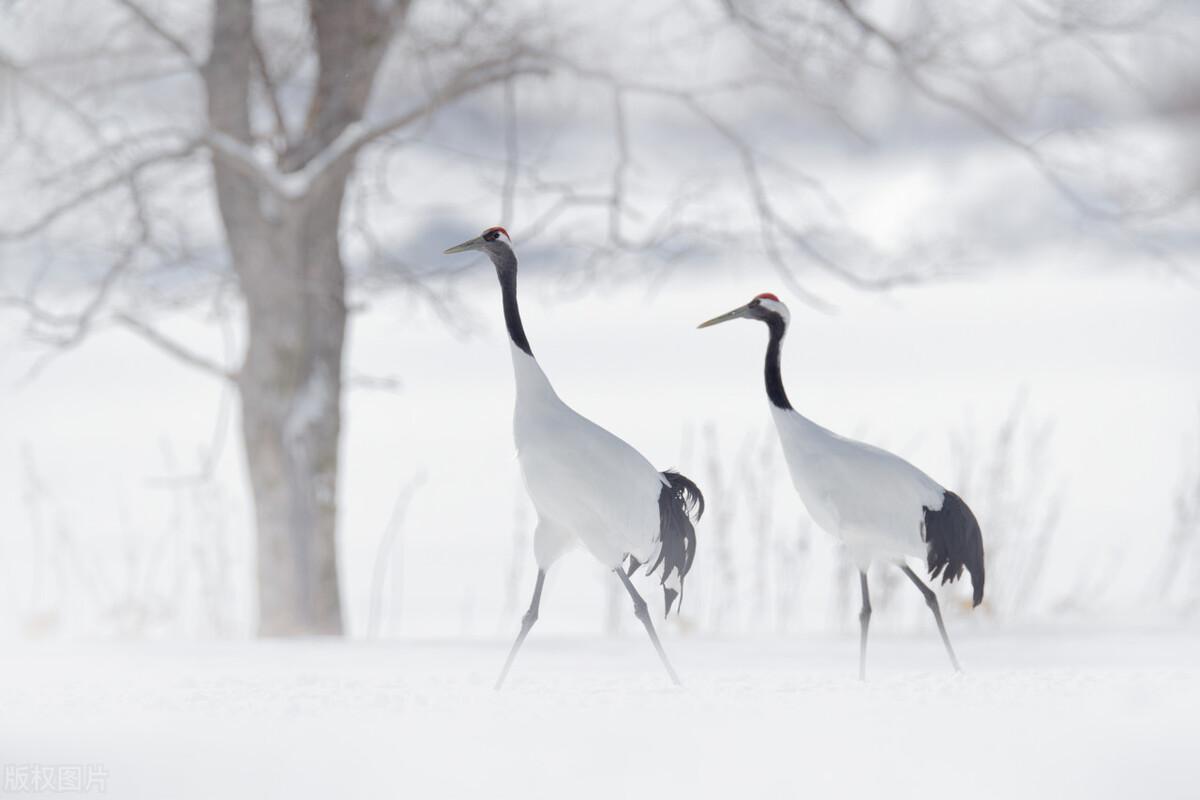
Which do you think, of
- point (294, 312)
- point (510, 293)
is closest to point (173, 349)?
point (294, 312)

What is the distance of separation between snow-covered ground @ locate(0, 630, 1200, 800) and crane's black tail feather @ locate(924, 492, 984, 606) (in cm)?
26

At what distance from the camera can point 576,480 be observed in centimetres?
245

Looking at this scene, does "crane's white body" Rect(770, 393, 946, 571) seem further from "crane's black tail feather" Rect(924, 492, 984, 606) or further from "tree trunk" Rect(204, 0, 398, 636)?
"tree trunk" Rect(204, 0, 398, 636)

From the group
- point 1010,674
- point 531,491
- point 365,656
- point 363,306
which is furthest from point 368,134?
point 1010,674

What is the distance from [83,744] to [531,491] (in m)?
0.99

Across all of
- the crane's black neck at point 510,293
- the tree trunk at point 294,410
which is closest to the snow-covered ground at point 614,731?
the crane's black neck at point 510,293

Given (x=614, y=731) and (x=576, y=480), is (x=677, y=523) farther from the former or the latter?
(x=614, y=731)

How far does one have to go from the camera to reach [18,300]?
16.1 ft

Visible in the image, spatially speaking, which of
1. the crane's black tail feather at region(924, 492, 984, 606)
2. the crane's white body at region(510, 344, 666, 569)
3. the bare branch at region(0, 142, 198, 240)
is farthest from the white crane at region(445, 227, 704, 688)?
the bare branch at region(0, 142, 198, 240)

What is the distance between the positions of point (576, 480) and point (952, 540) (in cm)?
85

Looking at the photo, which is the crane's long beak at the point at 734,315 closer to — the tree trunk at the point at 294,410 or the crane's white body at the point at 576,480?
the crane's white body at the point at 576,480

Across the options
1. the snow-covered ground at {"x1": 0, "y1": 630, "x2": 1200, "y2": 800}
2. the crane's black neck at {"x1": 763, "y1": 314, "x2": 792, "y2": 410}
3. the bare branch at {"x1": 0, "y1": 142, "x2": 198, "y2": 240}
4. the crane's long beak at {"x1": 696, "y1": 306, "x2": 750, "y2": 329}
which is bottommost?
the snow-covered ground at {"x1": 0, "y1": 630, "x2": 1200, "y2": 800}

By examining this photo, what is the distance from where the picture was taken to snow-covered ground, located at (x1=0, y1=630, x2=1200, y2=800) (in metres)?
2.16

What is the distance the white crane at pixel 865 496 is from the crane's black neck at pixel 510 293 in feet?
1.42
